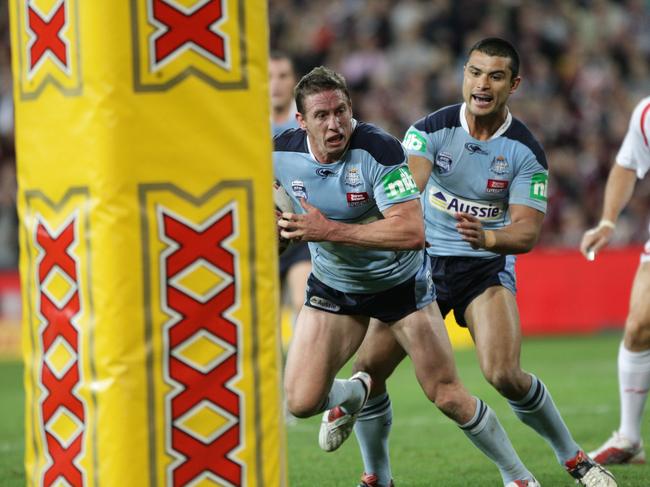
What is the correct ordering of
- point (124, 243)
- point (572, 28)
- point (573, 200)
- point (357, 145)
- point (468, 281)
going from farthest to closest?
point (572, 28) → point (573, 200) → point (468, 281) → point (357, 145) → point (124, 243)

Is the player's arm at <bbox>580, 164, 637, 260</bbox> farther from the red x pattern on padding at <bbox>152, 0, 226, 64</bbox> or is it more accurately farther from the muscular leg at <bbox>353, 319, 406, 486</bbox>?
the red x pattern on padding at <bbox>152, 0, 226, 64</bbox>

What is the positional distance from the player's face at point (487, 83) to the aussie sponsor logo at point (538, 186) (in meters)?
0.40

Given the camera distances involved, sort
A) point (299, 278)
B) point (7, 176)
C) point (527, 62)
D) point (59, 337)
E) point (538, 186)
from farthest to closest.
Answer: point (527, 62), point (7, 176), point (299, 278), point (538, 186), point (59, 337)

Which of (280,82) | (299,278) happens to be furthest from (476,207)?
(280,82)

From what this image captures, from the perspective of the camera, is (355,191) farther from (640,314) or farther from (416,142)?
(640,314)

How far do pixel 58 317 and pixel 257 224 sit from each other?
2.45 ft

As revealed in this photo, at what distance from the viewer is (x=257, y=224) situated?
Result: 3881 millimetres

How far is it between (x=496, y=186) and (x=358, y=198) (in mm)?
939

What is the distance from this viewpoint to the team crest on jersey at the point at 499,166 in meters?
5.80

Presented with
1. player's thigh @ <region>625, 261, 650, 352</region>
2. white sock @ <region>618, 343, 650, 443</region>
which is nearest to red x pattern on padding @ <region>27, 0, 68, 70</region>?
player's thigh @ <region>625, 261, 650, 352</region>

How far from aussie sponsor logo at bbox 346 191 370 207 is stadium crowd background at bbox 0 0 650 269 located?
36.0ft

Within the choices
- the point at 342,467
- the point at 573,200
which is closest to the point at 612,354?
the point at 573,200

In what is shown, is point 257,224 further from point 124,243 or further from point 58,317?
point 58,317

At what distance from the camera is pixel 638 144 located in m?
6.52
